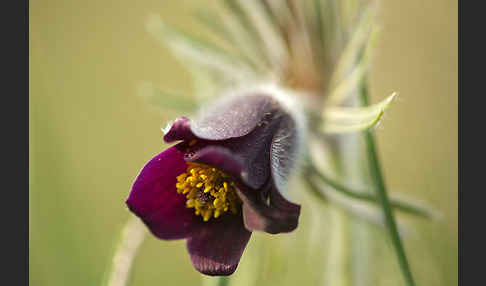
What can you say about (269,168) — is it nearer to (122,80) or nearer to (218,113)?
(218,113)

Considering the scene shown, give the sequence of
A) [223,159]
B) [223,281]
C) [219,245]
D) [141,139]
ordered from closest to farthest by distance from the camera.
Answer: [223,159] < [219,245] < [223,281] < [141,139]

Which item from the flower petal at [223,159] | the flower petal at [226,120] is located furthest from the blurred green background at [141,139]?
the flower petal at [223,159]

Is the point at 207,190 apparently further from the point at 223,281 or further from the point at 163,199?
the point at 223,281

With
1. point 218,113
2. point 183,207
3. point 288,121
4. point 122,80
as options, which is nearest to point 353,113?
point 288,121

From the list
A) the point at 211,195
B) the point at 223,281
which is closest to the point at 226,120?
the point at 211,195

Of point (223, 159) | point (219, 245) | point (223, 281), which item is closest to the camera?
point (223, 159)

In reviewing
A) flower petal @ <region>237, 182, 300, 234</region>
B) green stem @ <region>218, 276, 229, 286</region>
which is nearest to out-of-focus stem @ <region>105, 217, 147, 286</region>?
green stem @ <region>218, 276, 229, 286</region>
